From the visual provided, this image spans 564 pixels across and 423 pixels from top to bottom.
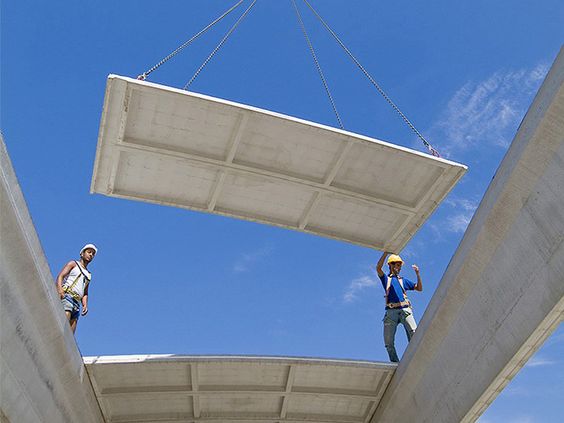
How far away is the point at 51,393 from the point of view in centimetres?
791

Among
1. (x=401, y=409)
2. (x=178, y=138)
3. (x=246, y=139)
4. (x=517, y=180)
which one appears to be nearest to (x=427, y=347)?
(x=401, y=409)

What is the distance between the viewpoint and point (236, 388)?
10.8m

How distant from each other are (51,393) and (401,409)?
638 centimetres

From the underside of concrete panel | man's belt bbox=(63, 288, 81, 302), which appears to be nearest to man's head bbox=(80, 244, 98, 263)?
man's belt bbox=(63, 288, 81, 302)

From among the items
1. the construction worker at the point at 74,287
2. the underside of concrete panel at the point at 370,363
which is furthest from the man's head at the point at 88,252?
the underside of concrete panel at the point at 370,363

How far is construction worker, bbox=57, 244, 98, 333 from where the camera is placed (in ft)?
31.7

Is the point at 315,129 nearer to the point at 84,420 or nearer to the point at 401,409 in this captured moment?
the point at 401,409

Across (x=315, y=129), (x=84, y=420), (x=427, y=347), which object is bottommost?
(x=84, y=420)

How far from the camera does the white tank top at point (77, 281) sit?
977 cm

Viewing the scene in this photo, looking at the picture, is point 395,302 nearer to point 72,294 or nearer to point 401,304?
point 401,304

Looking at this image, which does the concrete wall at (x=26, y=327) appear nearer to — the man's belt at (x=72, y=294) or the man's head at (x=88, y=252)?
the man's belt at (x=72, y=294)

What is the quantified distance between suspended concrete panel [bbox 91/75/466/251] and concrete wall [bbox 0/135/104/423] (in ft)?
11.6

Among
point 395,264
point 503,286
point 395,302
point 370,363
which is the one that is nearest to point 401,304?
point 395,302

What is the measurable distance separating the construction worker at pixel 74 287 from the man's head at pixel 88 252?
152 mm
